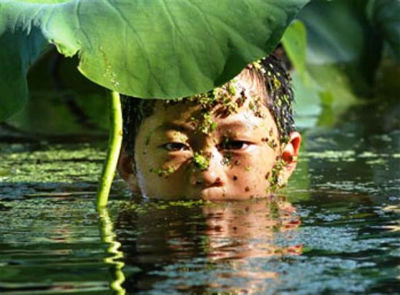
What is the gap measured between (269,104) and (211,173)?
29 cm

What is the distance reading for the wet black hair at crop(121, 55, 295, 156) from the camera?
10.6ft

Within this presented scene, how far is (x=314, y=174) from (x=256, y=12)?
1.24 m

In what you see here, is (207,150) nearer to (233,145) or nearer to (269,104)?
(233,145)

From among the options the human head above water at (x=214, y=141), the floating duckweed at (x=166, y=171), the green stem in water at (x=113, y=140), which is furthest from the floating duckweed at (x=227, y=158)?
the green stem in water at (x=113, y=140)

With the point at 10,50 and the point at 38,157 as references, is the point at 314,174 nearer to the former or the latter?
the point at 38,157

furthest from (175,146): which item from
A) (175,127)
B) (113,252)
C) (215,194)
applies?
(113,252)

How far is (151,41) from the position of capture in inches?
111

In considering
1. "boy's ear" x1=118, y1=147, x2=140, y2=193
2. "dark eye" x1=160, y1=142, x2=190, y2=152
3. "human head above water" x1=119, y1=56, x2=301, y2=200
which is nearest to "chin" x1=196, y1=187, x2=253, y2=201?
"human head above water" x1=119, y1=56, x2=301, y2=200

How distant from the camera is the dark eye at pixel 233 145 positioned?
10.2ft

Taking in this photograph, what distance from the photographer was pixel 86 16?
9.20 ft

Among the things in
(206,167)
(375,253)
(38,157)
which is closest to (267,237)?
(375,253)

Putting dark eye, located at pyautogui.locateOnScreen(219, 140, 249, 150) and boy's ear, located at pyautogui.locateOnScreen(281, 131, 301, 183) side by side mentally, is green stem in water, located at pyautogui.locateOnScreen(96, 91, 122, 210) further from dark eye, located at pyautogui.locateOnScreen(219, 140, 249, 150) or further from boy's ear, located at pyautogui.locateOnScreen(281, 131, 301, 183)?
boy's ear, located at pyautogui.locateOnScreen(281, 131, 301, 183)

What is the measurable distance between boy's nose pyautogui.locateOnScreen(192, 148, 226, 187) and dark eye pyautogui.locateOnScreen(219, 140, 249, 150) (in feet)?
0.10

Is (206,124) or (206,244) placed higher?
(206,124)
